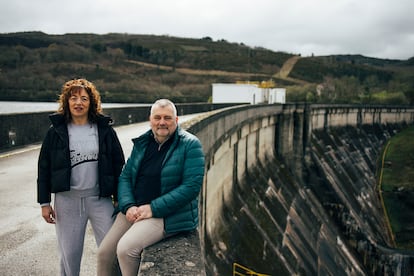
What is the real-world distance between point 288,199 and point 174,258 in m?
19.1

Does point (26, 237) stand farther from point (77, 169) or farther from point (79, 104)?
point (79, 104)

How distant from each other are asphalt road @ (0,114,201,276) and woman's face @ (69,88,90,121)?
1.70 metres

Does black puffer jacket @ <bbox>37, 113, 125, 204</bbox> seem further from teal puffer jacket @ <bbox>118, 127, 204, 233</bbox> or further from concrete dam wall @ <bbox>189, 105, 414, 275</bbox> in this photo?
concrete dam wall @ <bbox>189, 105, 414, 275</bbox>

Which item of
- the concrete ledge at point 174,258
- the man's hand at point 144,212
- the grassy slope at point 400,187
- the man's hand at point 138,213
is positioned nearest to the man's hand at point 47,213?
the man's hand at point 138,213

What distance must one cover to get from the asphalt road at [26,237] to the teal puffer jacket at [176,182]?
4.79 ft

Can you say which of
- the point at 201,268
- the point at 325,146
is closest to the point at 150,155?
the point at 201,268

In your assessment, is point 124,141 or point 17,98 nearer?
point 124,141

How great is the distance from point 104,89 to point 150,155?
74024mm

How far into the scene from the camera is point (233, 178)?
57.7 feet

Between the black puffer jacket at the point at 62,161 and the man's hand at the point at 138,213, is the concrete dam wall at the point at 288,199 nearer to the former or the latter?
the black puffer jacket at the point at 62,161

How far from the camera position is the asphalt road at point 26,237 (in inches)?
169

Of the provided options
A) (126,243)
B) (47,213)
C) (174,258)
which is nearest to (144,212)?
(126,243)

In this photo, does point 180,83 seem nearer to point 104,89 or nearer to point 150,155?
point 104,89

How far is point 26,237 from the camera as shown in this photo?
5133mm
